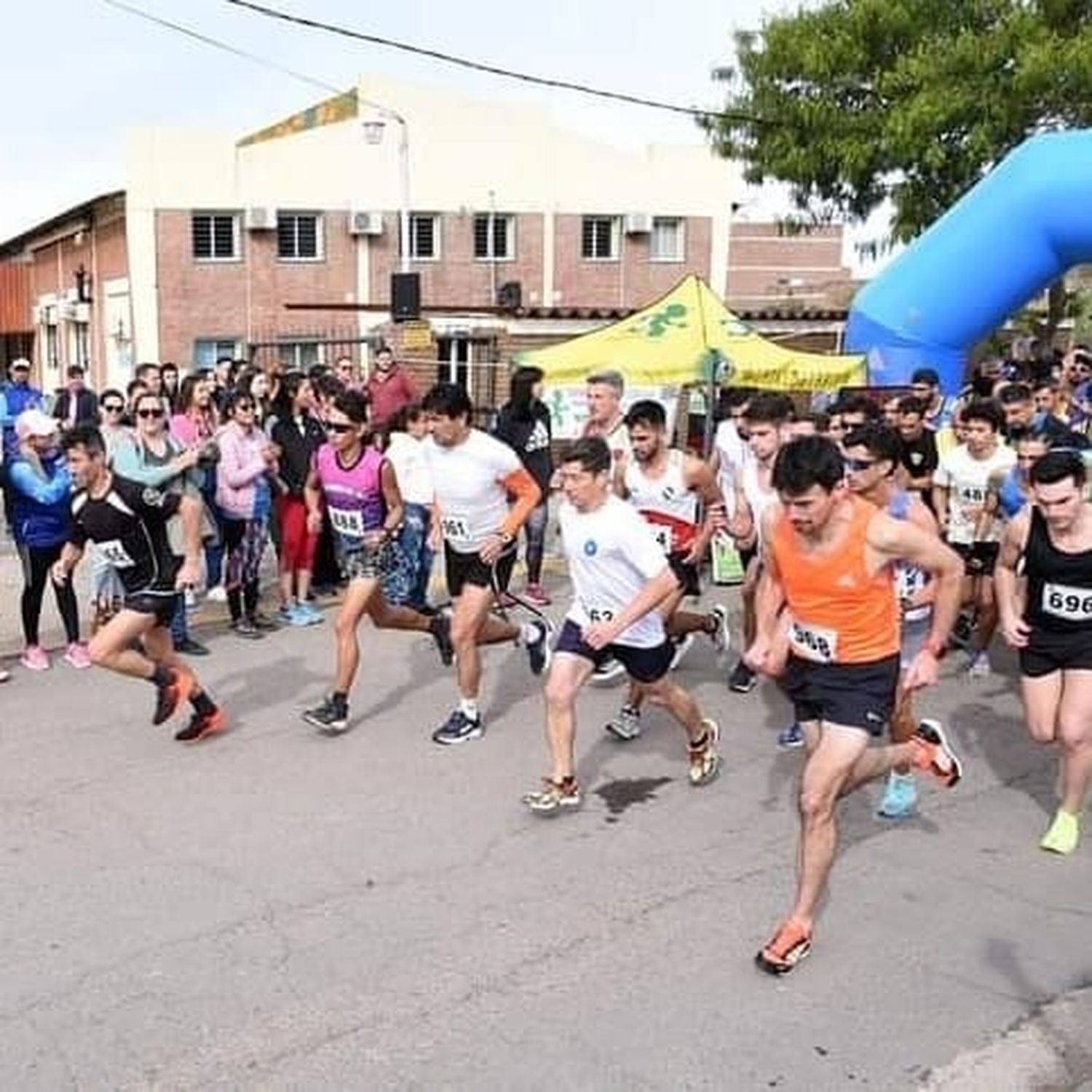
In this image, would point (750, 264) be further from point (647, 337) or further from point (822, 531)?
point (822, 531)

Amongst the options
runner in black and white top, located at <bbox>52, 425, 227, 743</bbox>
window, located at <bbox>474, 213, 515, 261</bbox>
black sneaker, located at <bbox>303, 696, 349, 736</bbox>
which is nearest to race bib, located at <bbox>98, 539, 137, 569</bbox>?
runner in black and white top, located at <bbox>52, 425, 227, 743</bbox>

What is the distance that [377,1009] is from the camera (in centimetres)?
399

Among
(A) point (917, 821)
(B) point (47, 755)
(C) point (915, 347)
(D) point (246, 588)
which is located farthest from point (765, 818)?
(C) point (915, 347)

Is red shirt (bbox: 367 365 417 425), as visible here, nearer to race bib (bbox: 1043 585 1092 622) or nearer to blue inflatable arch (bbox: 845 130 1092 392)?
blue inflatable arch (bbox: 845 130 1092 392)

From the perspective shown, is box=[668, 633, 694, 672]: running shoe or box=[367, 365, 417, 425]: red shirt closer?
box=[668, 633, 694, 672]: running shoe

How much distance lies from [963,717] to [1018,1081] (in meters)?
3.66

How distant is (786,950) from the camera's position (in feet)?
13.9

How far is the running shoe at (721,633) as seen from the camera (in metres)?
8.17

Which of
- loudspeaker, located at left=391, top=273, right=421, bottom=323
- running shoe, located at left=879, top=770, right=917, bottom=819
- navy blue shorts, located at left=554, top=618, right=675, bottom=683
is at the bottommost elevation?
running shoe, located at left=879, top=770, right=917, bottom=819

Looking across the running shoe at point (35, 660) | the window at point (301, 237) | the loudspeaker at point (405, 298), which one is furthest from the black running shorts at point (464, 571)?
the window at point (301, 237)

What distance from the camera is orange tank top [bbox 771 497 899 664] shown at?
442 cm

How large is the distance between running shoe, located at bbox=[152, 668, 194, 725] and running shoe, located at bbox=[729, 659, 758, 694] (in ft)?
9.72

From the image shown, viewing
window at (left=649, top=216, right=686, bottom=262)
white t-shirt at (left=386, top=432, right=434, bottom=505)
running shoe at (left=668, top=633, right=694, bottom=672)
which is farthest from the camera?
Result: window at (left=649, top=216, right=686, bottom=262)

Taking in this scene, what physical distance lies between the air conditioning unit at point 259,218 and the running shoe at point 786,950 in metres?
33.0
